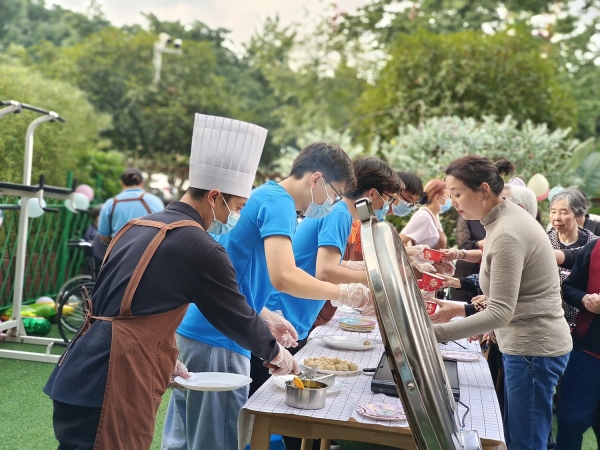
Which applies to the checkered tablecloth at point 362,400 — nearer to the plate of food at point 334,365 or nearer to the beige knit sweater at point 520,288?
the plate of food at point 334,365

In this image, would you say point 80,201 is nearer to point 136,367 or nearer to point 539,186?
point 539,186

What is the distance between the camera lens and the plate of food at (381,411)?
207 centimetres

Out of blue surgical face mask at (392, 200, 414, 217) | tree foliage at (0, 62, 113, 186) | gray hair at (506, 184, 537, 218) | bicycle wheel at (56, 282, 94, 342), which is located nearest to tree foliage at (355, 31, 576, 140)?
tree foliage at (0, 62, 113, 186)

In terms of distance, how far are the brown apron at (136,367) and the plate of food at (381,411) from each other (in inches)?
26.8

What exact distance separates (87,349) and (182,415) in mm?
783

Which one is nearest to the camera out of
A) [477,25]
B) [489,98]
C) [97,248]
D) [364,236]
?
[364,236]

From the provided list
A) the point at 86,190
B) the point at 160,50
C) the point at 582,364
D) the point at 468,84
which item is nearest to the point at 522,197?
the point at 582,364

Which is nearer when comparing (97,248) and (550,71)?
(97,248)

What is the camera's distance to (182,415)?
92.5 inches

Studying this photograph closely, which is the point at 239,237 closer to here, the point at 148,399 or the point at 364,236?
the point at 148,399

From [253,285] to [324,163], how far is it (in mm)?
539

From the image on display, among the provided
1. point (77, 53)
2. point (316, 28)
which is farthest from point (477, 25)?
point (77, 53)

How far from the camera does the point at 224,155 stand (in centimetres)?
207

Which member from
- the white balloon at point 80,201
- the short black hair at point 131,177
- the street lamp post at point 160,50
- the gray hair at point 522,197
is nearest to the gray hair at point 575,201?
the gray hair at point 522,197
